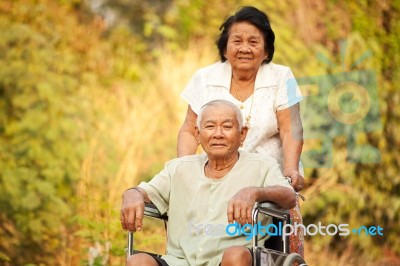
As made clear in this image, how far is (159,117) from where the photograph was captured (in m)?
7.94

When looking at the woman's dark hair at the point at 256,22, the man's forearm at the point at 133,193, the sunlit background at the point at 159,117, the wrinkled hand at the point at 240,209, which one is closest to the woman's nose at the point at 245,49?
the woman's dark hair at the point at 256,22

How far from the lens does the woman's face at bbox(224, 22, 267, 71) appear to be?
13.5 feet

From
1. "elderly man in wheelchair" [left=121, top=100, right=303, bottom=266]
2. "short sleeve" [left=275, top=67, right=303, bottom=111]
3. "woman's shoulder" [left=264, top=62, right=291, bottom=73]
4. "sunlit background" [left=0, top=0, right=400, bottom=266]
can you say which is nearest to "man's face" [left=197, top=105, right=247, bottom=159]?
"elderly man in wheelchair" [left=121, top=100, right=303, bottom=266]

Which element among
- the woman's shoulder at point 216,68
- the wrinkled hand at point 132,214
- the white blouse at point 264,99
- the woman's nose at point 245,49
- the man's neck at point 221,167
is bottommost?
the wrinkled hand at point 132,214

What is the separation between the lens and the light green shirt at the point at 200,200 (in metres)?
3.52

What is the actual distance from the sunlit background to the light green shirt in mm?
2274

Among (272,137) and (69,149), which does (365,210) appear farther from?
(272,137)

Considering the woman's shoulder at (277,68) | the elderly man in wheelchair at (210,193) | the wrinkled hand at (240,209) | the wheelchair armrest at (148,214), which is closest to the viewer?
the wrinkled hand at (240,209)

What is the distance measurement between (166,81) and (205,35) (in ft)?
2.90

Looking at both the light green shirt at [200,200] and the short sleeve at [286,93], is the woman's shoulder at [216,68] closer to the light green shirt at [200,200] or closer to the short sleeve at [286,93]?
the short sleeve at [286,93]

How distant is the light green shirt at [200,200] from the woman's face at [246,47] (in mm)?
534

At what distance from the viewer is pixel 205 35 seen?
8.80 metres

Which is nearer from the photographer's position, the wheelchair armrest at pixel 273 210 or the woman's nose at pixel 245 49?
the wheelchair armrest at pixel 273 210

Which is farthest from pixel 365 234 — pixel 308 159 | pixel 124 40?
pixel 124 40
